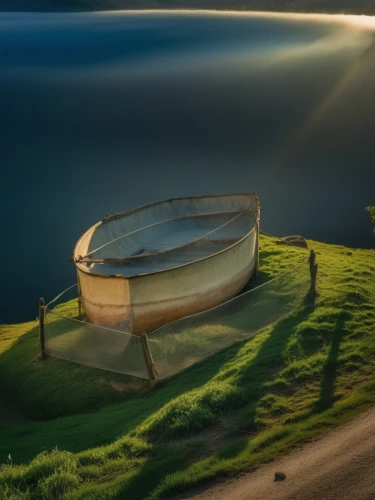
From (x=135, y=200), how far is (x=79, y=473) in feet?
177

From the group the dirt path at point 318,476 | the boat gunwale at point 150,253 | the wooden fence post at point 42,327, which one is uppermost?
the boat gunwale at point 150,253

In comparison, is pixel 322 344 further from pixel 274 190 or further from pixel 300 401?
pixel 274 190

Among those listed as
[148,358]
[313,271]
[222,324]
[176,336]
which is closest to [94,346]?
[148,358]

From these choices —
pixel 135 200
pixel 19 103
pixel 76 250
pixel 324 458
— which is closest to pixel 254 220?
pixel 76 250

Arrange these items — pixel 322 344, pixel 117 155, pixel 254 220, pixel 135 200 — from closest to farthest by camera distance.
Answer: pixel 322 344 → pixel 254 220 → pixel 135 200 → pixel 117 155

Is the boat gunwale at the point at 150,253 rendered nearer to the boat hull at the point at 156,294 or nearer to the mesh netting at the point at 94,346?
the boat hull at the point at 156,294

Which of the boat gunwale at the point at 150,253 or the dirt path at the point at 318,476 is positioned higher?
the boat gunwale at the point at 150,253

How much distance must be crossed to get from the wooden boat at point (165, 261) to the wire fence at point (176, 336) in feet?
6.73

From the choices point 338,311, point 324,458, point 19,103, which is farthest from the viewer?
point 19,103

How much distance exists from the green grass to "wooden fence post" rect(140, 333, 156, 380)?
18.2 inches

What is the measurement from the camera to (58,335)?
65.1 ft

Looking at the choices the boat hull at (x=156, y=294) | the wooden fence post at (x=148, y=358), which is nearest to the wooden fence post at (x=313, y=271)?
the boat hull at (x=156, y=294)

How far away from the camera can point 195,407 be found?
12891 millimetres

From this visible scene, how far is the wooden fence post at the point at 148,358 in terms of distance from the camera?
16047 millimetres
